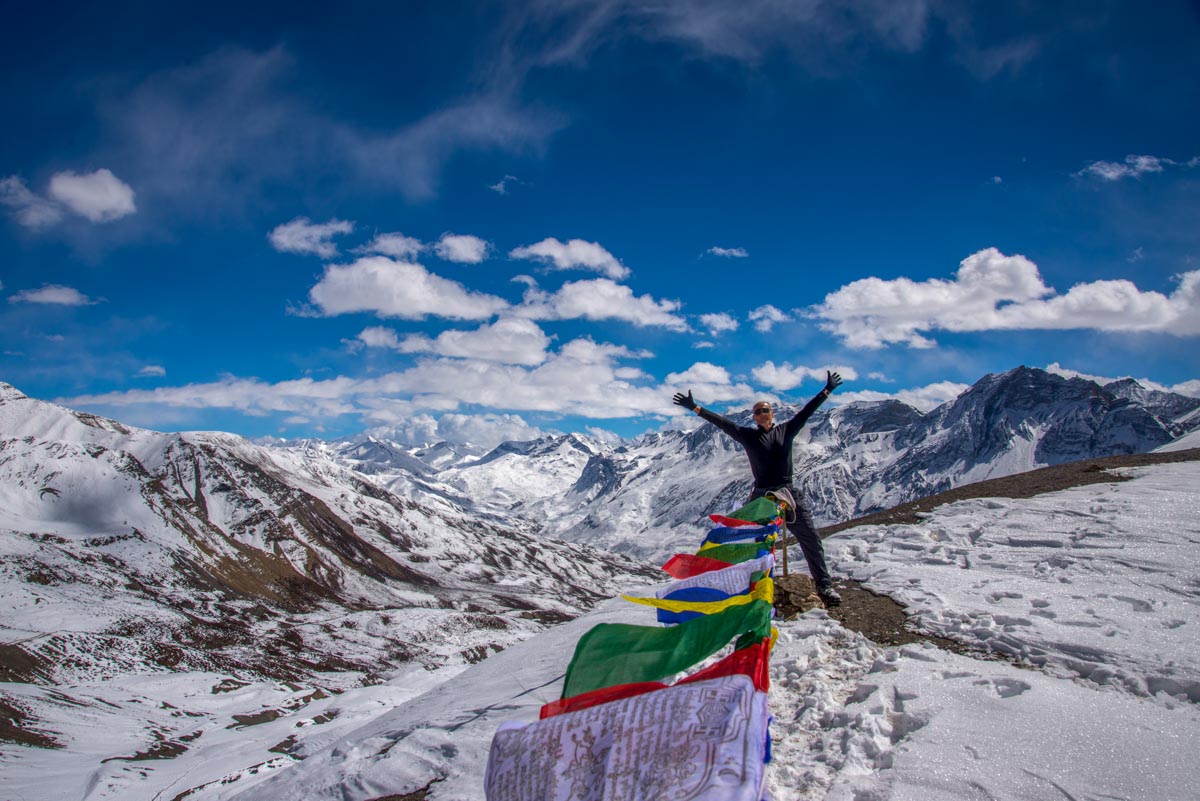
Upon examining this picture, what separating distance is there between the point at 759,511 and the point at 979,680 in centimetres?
411

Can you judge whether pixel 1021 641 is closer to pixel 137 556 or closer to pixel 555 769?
pixel 555 769

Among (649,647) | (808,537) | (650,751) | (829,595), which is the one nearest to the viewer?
(650,751)

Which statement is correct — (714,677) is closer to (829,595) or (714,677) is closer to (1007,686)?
(1007,686)

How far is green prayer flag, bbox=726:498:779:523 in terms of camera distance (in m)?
10.6

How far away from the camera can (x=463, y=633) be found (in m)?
167

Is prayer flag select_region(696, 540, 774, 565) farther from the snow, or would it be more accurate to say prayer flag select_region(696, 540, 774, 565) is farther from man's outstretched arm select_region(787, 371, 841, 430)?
the snow

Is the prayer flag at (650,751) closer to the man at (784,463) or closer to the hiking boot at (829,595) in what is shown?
the man at (784,463)

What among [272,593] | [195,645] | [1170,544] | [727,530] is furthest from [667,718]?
[272,593]

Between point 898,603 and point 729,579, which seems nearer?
point 729,579

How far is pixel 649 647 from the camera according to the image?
505cm

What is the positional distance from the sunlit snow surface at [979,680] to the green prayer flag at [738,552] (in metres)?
1.93

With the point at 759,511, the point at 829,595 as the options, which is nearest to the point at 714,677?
the point at 759,511

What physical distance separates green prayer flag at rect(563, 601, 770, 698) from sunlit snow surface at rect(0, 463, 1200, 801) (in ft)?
9.14

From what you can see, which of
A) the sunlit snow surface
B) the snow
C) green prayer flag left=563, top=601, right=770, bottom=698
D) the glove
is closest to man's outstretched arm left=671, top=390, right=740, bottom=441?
A: the glove
